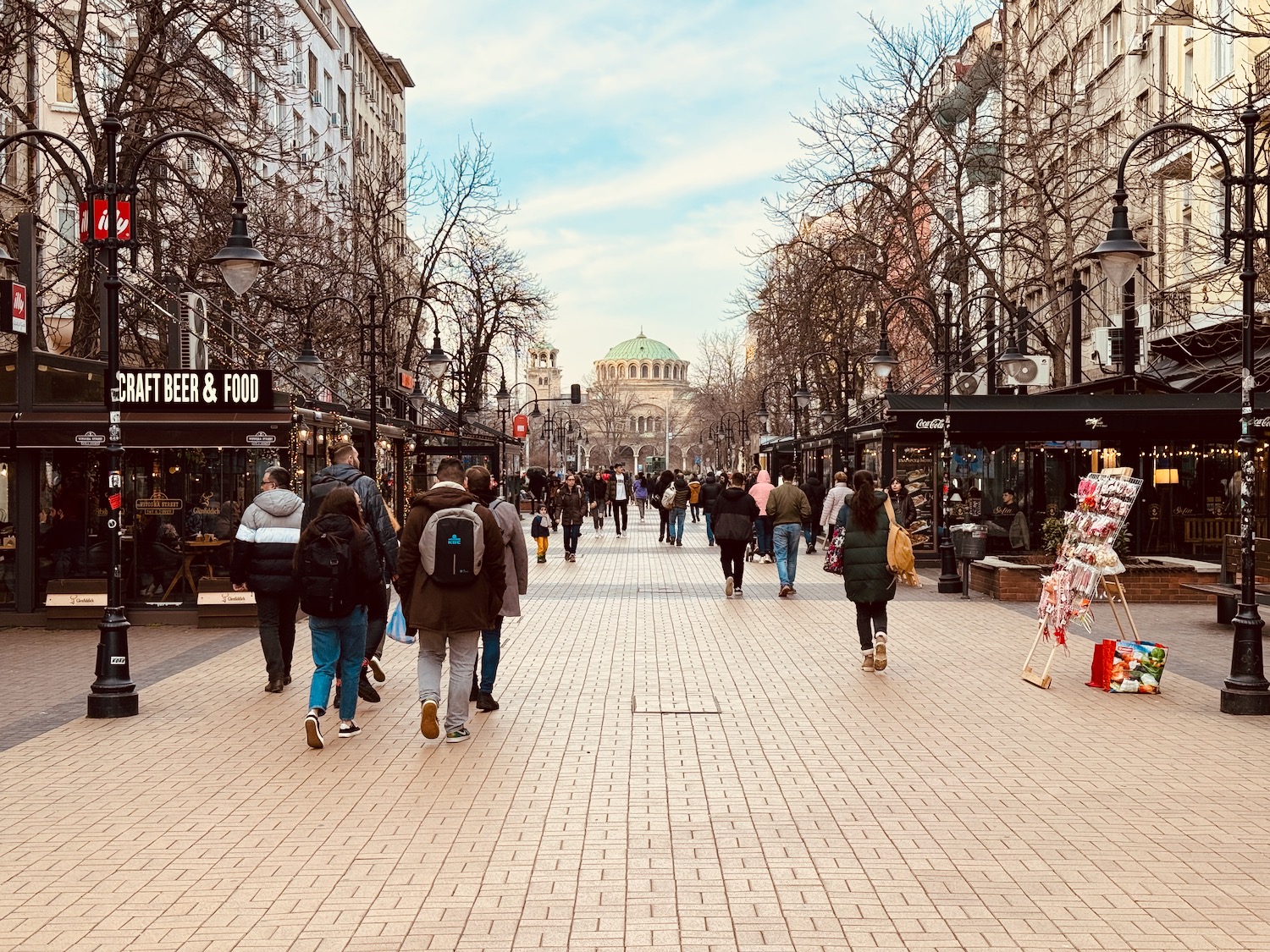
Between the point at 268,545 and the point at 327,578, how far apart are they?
2.54 meters

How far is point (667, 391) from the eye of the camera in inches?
7466

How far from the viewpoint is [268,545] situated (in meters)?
12.4

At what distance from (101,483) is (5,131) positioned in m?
18.6

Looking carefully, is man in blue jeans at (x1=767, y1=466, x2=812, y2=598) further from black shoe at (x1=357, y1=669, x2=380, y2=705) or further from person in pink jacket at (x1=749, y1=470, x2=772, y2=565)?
black shoe at (x1=357, y1=669, x2=380, y2=705)

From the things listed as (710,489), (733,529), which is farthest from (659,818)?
(710,489)

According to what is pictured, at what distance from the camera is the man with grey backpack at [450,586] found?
9.79 meters

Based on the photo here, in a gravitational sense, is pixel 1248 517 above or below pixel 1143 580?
above

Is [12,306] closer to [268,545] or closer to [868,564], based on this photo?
[268,545]

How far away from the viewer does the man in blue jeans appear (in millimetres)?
21406

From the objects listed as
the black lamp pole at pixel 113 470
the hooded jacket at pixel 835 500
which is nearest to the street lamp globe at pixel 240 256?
the black lamp pole at pixel 113 470

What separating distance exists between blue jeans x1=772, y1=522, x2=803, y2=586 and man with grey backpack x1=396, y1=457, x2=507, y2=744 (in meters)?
11.6

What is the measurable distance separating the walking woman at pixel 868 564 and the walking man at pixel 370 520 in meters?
4.16

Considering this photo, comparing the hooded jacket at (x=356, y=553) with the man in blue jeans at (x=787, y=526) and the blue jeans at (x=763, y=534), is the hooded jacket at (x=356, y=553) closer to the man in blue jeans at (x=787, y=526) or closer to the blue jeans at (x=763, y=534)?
the man in blue jeans at (x=787, y=526)

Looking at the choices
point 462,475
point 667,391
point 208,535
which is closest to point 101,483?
point 208,535
